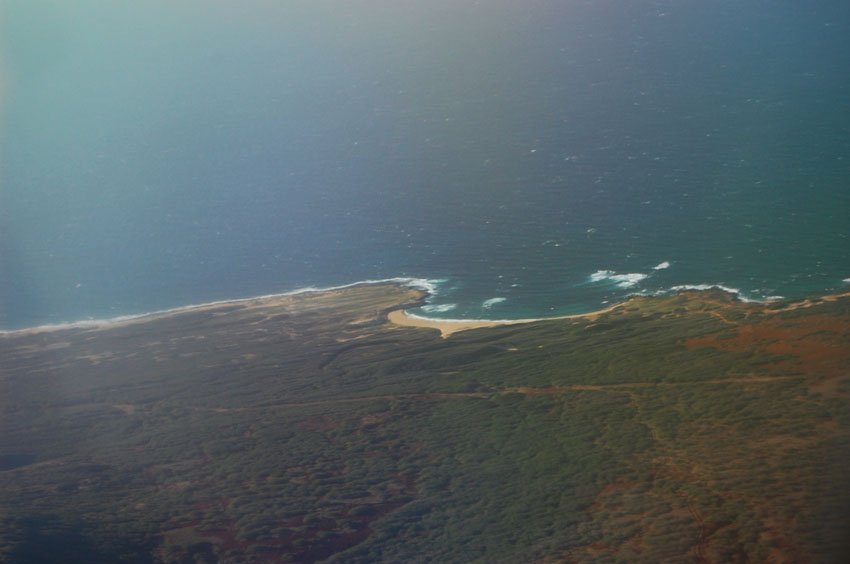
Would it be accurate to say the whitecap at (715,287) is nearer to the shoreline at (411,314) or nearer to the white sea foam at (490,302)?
the shoreline at (411,314)

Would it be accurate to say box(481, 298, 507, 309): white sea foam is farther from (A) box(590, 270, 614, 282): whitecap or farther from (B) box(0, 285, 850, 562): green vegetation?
(A) box(590, 270, 614, 282): whitecap

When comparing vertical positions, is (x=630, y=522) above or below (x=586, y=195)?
below

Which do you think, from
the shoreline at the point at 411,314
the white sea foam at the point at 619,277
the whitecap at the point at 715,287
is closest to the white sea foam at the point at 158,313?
the shoreline at the point at 411,314

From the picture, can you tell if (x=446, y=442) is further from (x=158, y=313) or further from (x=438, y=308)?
(x=158, y=313)

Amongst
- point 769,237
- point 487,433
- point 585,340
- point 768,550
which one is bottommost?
point 768,550

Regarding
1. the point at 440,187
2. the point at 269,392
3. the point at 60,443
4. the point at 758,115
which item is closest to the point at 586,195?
the point at 440,187

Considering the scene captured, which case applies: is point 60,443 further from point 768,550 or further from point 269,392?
point 768,550
